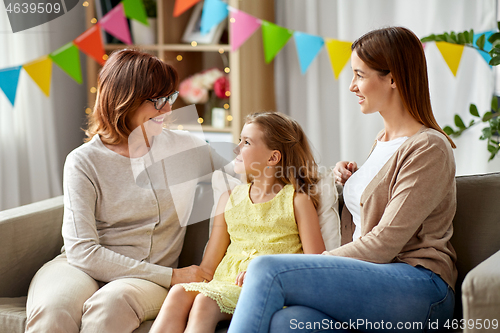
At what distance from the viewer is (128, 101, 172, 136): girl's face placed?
1617 millimetres

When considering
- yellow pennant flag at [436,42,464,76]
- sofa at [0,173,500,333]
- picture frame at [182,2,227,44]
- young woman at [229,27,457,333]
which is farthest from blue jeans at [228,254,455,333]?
picture frame at [182,2,227,44]

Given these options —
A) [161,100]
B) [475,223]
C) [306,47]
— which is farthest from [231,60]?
[475,223]

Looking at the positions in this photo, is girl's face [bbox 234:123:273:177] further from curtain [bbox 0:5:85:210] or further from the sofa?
curtain [bbox 0:5:85:210]

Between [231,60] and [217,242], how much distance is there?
1257mm

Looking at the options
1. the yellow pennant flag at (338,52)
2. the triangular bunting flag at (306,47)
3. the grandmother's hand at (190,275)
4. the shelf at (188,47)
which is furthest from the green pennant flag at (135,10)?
the grandmother's hand at (190,275)

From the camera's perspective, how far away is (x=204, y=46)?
8.91 ft

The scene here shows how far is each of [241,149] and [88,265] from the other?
606 millimetres

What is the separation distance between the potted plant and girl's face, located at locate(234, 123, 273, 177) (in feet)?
4.83

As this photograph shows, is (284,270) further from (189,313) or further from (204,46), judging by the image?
(204,46)

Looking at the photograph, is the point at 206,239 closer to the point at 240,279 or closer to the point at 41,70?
the point at 240,279

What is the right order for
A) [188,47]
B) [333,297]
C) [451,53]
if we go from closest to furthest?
[333,297] → [451,53] → [188,47]

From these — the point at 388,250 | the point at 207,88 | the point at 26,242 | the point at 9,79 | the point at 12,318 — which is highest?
the point at 9,79

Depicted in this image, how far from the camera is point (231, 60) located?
260cm

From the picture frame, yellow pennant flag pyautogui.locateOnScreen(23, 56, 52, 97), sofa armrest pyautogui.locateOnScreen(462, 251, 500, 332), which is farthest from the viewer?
the picture frame
